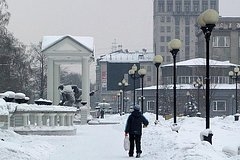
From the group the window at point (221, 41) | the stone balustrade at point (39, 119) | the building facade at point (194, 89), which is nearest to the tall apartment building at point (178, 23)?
the window at point (221, 41)

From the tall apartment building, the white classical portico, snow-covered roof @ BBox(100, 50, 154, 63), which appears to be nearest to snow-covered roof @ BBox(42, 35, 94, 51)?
the white classical portico

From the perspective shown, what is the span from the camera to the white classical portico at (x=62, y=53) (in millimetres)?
54031

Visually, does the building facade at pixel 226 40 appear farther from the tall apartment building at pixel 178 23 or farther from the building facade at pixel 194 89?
the tall apartment building at pixel 178 23

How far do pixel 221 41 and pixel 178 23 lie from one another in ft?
202

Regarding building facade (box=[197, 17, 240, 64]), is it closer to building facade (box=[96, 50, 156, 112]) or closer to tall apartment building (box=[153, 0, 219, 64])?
building facade (box=[96, 50, 156, 112])

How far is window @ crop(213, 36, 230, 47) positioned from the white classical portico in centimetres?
6023

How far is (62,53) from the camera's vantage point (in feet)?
177

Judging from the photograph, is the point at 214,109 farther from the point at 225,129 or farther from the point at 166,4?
the point at 166,4

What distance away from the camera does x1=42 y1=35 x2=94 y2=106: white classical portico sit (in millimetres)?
54031

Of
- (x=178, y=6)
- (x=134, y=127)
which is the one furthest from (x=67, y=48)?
(x=178, y=6)

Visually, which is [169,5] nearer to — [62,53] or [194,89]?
[194,89]

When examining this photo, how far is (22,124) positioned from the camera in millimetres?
27312

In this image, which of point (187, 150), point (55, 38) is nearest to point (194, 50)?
point (55, 38)

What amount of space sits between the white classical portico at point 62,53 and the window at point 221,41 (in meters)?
60.2
